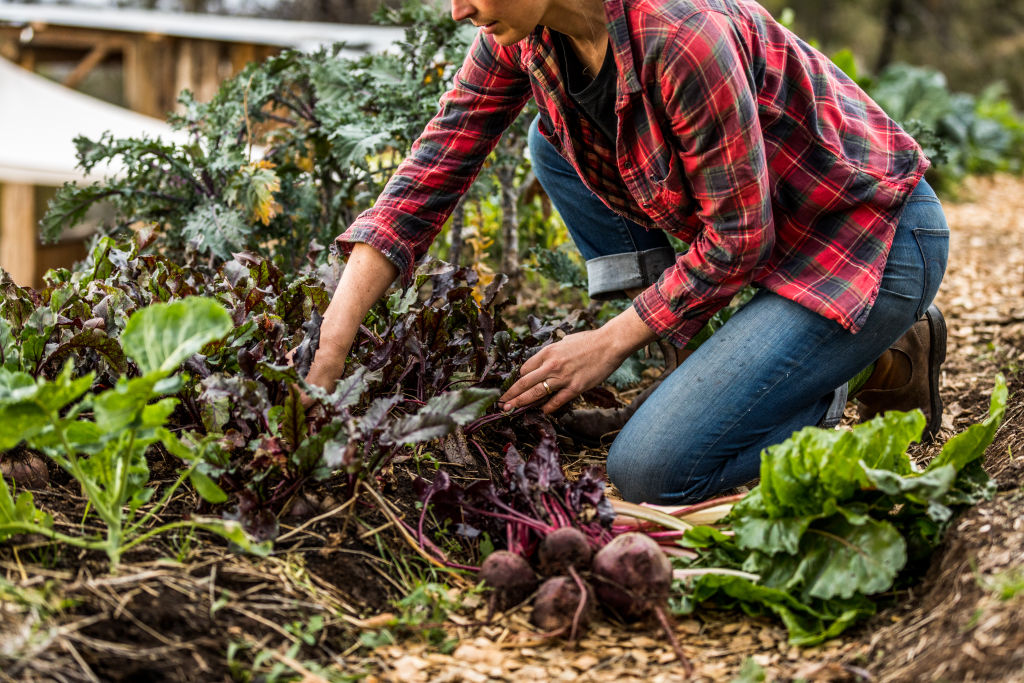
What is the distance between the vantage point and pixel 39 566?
1599 mm

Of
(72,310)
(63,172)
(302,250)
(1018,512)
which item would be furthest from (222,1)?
(1018,512)

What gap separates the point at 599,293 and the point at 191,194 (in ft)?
5.15

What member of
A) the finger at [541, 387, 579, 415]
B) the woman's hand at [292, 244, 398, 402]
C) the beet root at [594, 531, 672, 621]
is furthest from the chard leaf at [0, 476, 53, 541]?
the finger at [541, 387, 579, 415]

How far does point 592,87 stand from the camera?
2.05 meters

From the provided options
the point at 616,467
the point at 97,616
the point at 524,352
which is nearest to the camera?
the point at 97,616

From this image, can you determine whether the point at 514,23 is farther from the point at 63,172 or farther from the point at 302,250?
the point at 63,172

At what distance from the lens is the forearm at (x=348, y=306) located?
204 cm

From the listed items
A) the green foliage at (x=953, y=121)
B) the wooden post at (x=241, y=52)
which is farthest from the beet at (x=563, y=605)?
the wooden post at (x=241, y=52)

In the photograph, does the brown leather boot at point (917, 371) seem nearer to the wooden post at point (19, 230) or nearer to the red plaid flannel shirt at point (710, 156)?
the red plaid flannel shirt at point (710, 156)

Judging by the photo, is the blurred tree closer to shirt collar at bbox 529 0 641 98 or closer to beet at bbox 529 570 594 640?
shirt collar at bbox 529 0 641 98

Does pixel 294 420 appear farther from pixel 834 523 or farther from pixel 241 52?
pixel 241 52

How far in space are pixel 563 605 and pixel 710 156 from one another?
972 mm

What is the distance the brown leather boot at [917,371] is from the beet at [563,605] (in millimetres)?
1382

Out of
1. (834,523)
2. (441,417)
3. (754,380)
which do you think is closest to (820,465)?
(834,523)
